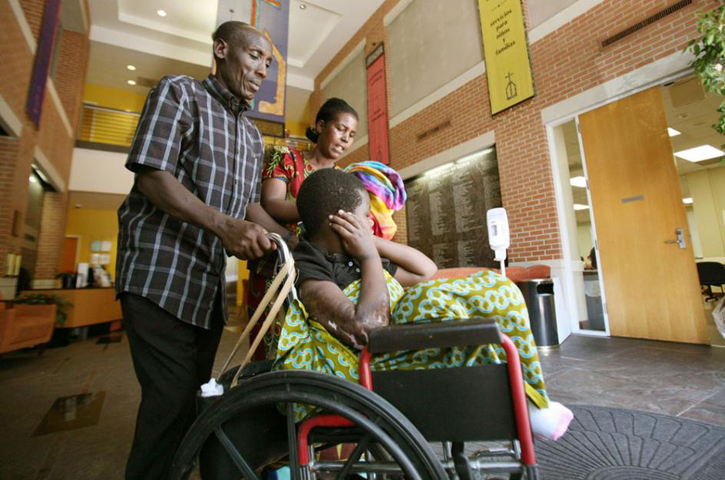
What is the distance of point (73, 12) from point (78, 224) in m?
7.52

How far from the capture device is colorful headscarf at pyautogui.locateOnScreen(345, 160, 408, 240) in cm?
113

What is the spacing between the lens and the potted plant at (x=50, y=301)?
450cm

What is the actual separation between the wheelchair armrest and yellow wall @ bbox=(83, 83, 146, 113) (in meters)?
11.7

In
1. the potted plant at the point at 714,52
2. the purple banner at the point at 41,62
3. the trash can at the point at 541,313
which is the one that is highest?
the purple banner at the point at 41,62

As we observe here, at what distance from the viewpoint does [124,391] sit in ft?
8.65

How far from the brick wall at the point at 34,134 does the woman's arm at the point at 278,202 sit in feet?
14.7

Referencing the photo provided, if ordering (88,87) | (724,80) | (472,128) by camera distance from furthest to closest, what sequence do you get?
(88,87), (472,128), (724,80)

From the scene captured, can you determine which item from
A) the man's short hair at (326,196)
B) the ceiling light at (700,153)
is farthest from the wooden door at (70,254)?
the ceiling light at (700,153)

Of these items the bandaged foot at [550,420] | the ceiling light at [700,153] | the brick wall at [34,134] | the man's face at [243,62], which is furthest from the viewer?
the ceiling light at [700,153]

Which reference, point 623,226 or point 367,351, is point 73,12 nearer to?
point 367,351

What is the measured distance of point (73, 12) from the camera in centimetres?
682

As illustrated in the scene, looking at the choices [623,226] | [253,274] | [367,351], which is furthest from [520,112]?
[367,351]

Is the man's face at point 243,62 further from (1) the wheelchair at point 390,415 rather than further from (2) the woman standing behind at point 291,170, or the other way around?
(1) the wheelchair at point 390,415

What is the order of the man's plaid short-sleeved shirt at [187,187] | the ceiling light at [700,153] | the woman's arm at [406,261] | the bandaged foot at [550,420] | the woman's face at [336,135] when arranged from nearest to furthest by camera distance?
1. the bandaged foot at [550,420]
2. the man's plaid short-sleeved shirt at [187,187]
3. the woman's arm at [406,261]
4. the woman's face at [336,135]
5. the ceiling light at [700,153]
